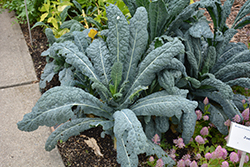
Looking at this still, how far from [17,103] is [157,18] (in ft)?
5.68

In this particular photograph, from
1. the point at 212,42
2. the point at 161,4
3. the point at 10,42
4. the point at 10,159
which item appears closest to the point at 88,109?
the point at 10,159

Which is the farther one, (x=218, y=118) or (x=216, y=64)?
(x=216, y=64)

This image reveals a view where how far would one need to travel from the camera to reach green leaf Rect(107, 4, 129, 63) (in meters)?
2.01

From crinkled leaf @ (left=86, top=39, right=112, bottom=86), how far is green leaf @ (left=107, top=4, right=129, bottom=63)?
7 cm

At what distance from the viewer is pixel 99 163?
6.46 feet

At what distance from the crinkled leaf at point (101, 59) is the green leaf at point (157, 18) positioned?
504mm

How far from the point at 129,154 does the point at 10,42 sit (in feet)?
7.95

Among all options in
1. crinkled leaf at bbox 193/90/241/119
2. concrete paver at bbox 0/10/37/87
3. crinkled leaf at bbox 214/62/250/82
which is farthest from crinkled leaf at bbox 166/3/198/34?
concrete paver at bbox 0/10/37/87

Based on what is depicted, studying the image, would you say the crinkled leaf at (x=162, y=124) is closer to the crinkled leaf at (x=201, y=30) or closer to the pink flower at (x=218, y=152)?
the pink flower at (x=218, y=152)

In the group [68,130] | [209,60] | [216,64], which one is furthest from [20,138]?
[216,64]

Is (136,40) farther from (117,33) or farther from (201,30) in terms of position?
(201,30)

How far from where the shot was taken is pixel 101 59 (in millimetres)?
2051

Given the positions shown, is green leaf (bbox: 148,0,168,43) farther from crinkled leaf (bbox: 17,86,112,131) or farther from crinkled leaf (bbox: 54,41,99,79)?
crinkled leaf (bbox: 17,86,112,131)

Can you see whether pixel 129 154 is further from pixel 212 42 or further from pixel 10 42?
pixel 10 42
